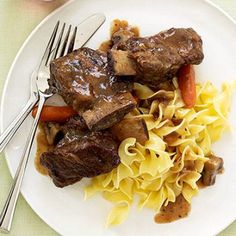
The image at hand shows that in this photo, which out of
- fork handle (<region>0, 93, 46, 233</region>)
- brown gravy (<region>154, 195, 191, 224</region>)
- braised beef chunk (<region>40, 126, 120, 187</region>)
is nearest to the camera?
braised beef chunk (<region>40, 126, 120, 187</region>)

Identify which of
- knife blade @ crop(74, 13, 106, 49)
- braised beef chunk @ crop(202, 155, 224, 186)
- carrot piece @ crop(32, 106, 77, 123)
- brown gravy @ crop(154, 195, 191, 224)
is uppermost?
knife blade @ crop(74, 13, 106, 49)

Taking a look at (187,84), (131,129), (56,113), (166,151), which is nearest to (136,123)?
(131,129)

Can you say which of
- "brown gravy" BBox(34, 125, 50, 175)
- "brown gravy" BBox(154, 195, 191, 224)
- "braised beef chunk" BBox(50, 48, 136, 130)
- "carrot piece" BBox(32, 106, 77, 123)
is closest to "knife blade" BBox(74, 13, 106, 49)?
"braised beef chunk" BBox(50, 48, 136, 130)

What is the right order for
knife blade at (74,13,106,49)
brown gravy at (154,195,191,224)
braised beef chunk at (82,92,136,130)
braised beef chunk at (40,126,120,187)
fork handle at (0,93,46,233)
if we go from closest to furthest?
braised beef chunk at (82,92,136,130)
braised beef chunk at (40,126,120,187)
fork handle at (0,93,46,233)
knife blade at (74,13,106,49)
brown gravy at (154,195,191,224)

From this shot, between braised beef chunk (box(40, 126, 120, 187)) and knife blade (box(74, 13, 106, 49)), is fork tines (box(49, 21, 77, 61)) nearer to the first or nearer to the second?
knife blade (box(74, 13, 106, 49))

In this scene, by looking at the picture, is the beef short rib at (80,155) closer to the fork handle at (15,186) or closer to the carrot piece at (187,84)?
the fork handle at (15,186)

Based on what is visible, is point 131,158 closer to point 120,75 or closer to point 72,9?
point 120,75

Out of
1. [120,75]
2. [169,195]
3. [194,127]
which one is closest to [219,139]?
[194,127]

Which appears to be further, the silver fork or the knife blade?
the knife blade
